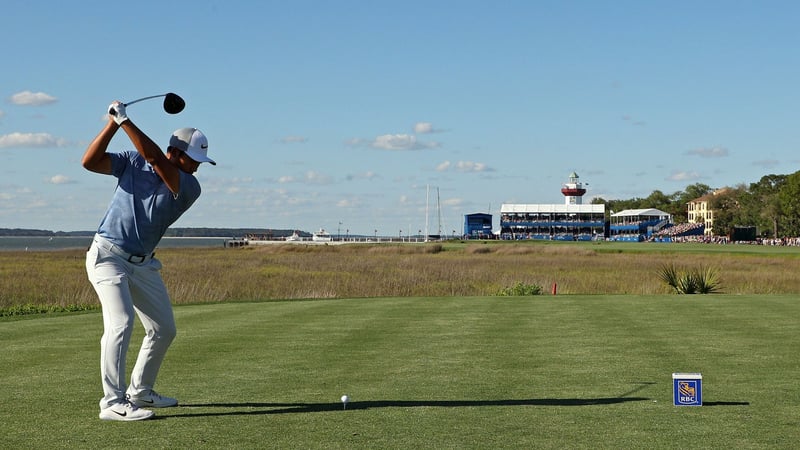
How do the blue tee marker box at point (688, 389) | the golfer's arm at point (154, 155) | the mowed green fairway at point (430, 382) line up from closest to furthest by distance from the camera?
1. the golfer's arm at point (154, 155)
2. the mowed green fairway at point (430, 382)
3. the blue tee marker box at point (688, 389)

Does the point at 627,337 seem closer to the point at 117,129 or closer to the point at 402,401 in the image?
the point at 402,401

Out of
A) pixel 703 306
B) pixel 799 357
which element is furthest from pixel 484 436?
pixel 703 306

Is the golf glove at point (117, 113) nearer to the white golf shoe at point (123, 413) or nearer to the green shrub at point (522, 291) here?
the white golf shoe at point (123, 413)

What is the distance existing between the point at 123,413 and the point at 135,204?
186 cm

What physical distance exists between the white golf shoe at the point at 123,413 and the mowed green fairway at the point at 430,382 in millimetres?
134

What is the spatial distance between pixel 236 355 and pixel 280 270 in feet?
135

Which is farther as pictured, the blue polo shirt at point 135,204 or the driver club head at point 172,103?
the driver club head at point 172,103

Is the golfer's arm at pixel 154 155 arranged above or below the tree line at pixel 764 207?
below

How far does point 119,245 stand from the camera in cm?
779

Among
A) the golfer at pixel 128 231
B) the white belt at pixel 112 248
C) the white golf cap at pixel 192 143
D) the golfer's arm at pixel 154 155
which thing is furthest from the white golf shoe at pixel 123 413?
the white golf cap at pixel 192 143

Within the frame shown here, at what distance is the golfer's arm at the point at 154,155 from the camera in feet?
23.9

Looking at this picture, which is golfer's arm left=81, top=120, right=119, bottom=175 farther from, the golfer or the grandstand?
the grandstand

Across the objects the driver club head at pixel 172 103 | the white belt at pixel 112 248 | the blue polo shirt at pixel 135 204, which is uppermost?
the driver club head at pixel 172 103

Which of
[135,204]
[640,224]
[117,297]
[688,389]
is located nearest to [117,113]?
[135,204]
